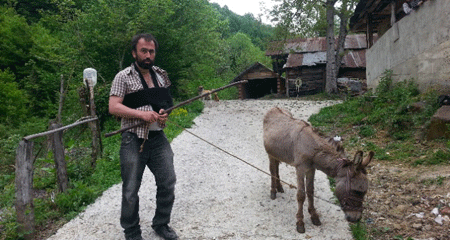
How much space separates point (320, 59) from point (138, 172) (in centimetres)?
2396

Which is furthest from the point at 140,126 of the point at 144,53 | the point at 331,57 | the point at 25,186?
the point at 331,57

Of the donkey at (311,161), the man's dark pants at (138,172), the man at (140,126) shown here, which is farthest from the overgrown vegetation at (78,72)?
the donkey at (311,161)

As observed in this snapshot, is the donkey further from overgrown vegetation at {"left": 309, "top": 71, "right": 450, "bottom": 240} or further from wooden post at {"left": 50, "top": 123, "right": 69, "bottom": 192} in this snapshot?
wooden post at {"left": 50, "top": 123, "right": 69, "bottom": 192}

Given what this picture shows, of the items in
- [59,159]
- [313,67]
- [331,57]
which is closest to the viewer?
[59,159]

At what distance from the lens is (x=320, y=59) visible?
25469 mm

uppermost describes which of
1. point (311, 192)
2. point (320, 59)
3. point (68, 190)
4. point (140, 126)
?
point (320, 59)

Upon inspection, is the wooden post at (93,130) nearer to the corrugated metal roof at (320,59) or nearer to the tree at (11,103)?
the tree at (11,103)

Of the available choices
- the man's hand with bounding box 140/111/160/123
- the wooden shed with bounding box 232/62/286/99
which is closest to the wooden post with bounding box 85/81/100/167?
the man's hand with bounding box 140/111/160/123

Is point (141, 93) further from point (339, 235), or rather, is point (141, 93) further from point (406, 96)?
point (406, 96)

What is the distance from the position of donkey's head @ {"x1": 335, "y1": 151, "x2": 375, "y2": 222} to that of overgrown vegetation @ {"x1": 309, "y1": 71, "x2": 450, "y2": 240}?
2.22ft

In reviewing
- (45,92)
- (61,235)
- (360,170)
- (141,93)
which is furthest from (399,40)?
(45,92)

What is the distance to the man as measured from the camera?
3568 millimetres

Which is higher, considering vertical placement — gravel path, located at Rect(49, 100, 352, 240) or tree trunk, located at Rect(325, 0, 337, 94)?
tree trunk, located at Rect(325, 0, 337, 94)

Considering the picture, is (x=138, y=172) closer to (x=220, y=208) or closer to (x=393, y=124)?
(x=220, y=208)
